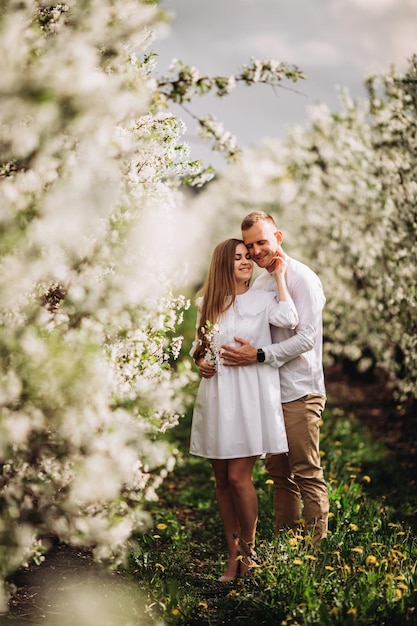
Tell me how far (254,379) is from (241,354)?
0.19m

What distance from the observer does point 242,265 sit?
4293mm

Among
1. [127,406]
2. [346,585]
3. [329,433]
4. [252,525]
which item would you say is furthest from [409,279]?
[127,406]

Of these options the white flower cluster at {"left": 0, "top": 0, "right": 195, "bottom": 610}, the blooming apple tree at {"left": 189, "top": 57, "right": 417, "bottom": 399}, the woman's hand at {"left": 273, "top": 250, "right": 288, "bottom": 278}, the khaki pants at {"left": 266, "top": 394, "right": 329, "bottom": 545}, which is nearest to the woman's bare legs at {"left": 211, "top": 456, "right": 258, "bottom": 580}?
the khaki pants at {"left": 266, "top": 394, "right": 329, "bottom": 545}

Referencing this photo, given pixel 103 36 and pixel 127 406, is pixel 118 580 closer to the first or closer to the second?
pixel 127 406

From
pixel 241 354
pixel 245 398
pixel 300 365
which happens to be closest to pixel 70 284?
pixel 241 354

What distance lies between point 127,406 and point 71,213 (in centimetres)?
92

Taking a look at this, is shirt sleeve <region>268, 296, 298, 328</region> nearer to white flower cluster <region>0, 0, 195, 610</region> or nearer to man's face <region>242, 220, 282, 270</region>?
man's face <region>242, 220, 282, 270</region>

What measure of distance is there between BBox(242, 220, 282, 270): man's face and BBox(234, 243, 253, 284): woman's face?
0.05 m

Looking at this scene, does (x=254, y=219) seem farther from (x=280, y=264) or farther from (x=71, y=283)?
(x=71, y=283)

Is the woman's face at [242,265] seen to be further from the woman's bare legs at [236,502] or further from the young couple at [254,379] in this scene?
the woman's bare legs at [236,502]

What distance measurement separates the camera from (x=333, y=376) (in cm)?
1338

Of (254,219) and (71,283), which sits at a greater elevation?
(254,219)

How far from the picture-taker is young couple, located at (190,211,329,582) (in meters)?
4.05

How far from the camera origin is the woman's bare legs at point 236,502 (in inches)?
161
